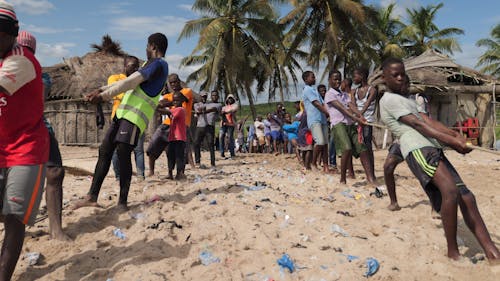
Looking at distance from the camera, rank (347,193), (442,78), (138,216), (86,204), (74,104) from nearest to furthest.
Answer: (138,216) < (86,204) < (347,193) < (74,104) < (442,78)

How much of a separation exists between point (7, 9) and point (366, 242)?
311 cm

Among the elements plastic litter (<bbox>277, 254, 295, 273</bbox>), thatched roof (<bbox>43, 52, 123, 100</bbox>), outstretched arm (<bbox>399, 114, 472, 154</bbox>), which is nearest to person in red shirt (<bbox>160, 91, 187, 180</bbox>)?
plastic litter (<bbox>277, 254, 295, 273</bbox>)

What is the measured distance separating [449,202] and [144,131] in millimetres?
2987

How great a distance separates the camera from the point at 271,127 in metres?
15.5

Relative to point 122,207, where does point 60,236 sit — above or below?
below

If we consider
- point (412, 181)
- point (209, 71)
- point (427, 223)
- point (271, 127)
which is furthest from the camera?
point (209, 71)

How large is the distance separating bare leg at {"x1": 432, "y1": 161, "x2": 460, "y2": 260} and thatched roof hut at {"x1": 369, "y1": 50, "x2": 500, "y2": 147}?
1296 centimetres

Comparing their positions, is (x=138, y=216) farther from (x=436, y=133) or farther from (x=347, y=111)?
(x=347, y=111)

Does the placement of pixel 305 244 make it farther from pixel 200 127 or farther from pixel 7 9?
pixel 200 127

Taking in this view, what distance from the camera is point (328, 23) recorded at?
2223 centimetres

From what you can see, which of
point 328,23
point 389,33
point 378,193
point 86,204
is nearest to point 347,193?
point 378,193

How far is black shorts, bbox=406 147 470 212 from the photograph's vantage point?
10.8 feet

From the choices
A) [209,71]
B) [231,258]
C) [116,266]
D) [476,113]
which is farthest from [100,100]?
[209,71]

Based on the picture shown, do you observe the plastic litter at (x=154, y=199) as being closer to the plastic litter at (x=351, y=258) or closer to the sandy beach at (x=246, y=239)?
the sandy beach at (x=246, y=239)
